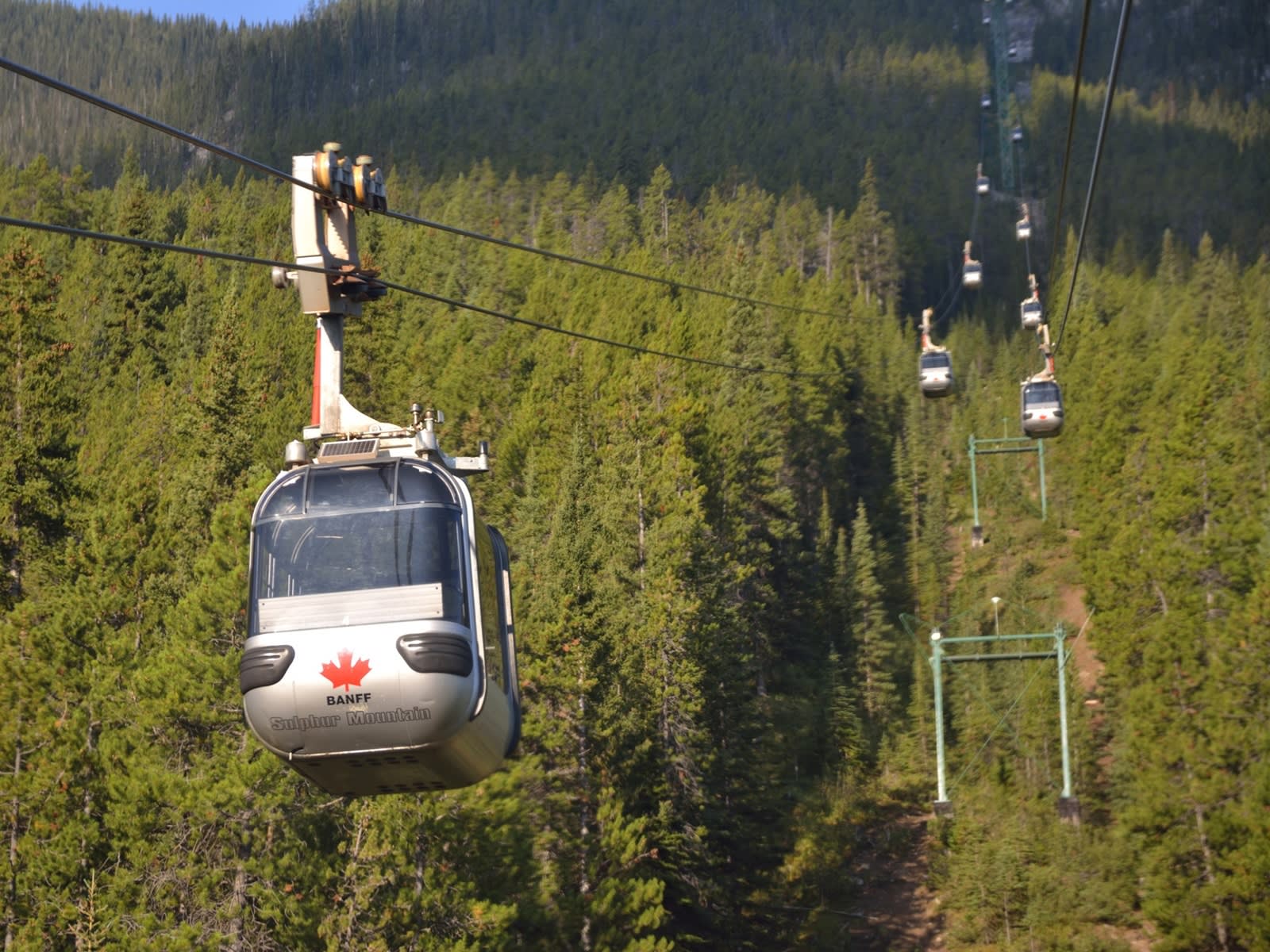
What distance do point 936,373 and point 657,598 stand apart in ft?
31.6

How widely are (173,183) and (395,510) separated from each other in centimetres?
15677

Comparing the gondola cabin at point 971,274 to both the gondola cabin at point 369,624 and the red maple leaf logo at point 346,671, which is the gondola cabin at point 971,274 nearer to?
the gondola cabin at point 369,624

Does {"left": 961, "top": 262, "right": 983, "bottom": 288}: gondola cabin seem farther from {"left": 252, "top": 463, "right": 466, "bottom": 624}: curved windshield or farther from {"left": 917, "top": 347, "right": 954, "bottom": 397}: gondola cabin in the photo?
{"left": 252, "top": 463, "right": 466, "bottom": 624}: curved windshield

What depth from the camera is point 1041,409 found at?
125ft

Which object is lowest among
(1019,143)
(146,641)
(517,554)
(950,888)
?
(950,888)

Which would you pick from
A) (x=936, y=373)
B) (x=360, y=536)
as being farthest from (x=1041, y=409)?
(x=360, y=536)

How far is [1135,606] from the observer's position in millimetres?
60062

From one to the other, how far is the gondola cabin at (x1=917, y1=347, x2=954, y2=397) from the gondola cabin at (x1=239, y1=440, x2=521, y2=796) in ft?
106

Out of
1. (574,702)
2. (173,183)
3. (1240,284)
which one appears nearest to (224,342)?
(574,702)

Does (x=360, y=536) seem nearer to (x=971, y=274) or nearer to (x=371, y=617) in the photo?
(x=371, y=617)

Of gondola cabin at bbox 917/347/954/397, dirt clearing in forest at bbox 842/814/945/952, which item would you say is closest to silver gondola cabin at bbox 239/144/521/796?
gondola cabin at bbox 917/347/954/397

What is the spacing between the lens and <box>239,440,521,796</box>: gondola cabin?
42.4 ft

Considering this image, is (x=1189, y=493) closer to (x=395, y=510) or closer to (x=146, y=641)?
(x=146, y=641)

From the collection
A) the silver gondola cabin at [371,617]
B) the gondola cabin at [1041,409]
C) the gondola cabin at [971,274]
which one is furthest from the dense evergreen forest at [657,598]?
the silver gondola cabin at [371,617]
